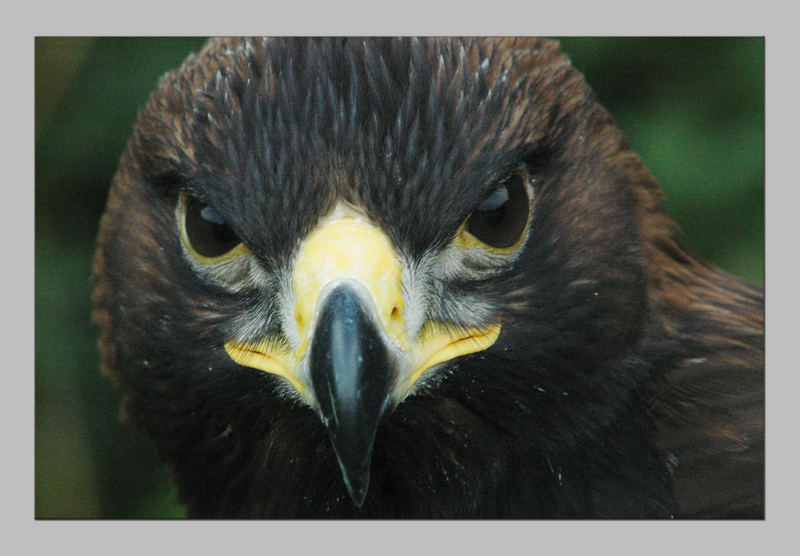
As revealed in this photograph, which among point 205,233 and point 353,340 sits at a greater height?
point 205,233

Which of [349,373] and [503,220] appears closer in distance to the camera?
[349,373]

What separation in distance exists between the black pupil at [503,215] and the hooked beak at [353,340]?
0.19 m

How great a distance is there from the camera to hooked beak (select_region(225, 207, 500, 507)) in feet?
5.17

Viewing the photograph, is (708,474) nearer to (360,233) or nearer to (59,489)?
(360,233)

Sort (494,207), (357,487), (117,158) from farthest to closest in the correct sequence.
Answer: (117,158)
(494,207)
(357,487)

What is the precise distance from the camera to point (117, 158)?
2.55m

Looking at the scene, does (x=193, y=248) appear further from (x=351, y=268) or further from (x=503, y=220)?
(x=503, y=220)

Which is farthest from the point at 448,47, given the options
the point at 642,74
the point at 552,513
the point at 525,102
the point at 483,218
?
the point at 552,513

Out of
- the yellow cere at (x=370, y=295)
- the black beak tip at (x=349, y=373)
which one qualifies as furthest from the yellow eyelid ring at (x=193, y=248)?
the black beak tip at (x=349, y=373)

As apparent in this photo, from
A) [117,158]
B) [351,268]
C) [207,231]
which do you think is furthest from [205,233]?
[117,158]

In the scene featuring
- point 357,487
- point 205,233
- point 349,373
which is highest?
point 205,233

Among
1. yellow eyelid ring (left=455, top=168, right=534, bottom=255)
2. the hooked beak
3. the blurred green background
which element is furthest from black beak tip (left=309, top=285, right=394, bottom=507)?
the blurred green background

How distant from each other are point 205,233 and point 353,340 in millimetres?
502

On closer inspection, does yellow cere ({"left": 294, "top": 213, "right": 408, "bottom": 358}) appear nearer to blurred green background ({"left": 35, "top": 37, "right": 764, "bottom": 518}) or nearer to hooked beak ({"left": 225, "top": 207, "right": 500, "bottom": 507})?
hooked beak ({"left": 225, "top": 207, "right": 500, "bottom": 507})
